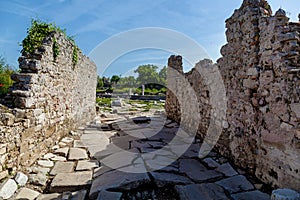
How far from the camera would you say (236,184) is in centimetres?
292

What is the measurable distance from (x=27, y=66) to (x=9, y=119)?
124 centimetres

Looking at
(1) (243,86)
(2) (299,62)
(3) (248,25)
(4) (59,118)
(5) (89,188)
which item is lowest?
(5) (89,188)

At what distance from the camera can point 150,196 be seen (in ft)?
8.79

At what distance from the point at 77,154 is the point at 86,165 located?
629 millimetres

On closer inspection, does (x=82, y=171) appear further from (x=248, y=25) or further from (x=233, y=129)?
(x=248, y=25)

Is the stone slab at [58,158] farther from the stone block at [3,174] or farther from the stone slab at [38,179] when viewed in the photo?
the stone block at [3,174]

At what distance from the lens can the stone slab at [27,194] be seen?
2648 millimetres

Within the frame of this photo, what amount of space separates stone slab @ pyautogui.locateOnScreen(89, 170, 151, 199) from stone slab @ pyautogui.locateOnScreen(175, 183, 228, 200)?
0.48m

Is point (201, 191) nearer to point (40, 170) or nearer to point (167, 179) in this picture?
point (167, 179)

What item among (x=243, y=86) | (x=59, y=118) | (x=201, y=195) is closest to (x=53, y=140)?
(x=59, y=118)

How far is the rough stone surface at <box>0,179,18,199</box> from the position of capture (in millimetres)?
2576

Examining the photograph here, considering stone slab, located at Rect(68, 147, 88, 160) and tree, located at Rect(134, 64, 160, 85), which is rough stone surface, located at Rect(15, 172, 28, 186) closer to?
stone slab, located at Rect(68, 147, 88, 160)

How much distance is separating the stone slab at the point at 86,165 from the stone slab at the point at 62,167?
0.11m

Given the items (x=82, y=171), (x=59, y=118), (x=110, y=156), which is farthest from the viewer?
(x=59, y=118)
